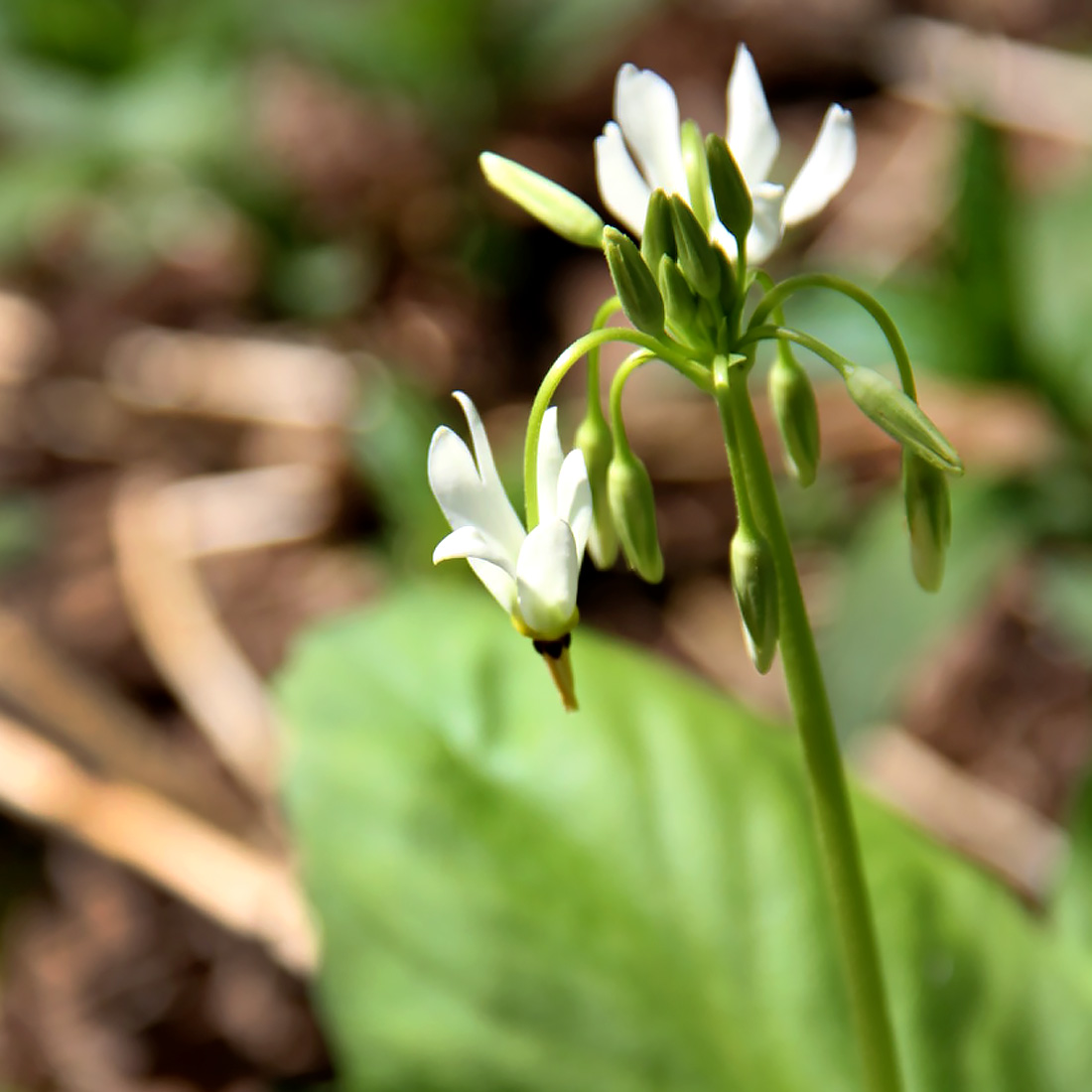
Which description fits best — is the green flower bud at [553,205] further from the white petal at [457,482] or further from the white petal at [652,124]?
the white petal at [457,482]

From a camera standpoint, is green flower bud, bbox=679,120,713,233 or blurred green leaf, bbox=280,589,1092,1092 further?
blurred green leaf, bbox=280,589,1092,1092

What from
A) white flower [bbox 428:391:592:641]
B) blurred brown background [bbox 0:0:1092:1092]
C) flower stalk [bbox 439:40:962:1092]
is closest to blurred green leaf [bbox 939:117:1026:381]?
blurred brown background [bbox 0:0:1092:1092]

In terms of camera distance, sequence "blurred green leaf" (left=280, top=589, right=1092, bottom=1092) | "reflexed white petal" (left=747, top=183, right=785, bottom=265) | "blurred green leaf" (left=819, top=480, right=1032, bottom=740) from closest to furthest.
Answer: "reflexed white petal" (left=747, top=183, right=785, bottom=265) → "blurred green leaf" (left=280, top=589, right=1092, bottom=1092) → "blurred green leaf" (left=819, top=480, right=1032, bottom=740)

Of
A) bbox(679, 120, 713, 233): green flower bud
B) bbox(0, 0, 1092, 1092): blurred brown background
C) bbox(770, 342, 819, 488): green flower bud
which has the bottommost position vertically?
bbox(0, 0, 1092, 1092): blurred brown background

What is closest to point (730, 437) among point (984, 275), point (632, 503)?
point (632, 503)

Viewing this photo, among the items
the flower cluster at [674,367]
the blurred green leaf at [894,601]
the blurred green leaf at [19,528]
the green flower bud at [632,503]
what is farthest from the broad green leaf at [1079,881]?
the blurred green leaf at [19,528]

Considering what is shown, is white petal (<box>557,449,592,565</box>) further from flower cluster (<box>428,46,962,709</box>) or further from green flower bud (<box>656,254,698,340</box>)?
green flower bud (<box>656,254,698,340</box>)

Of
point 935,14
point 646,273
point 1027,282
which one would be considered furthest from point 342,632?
point 935,14
